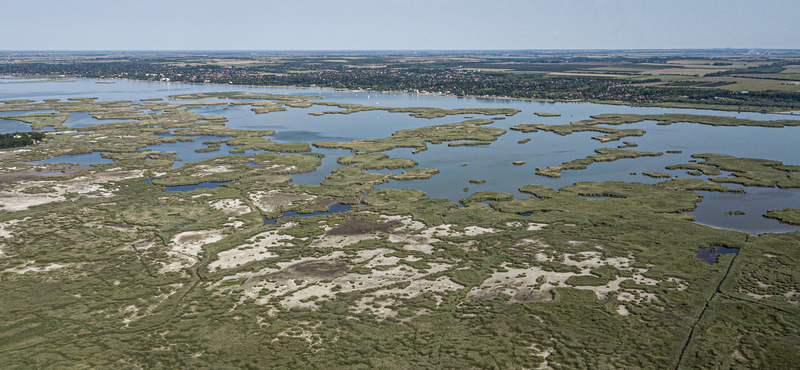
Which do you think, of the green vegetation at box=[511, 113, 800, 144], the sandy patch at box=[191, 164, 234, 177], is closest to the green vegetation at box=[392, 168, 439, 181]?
the sandy patch at box=[191, 164, 234, 177]

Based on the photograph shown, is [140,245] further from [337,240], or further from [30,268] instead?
[337,240]

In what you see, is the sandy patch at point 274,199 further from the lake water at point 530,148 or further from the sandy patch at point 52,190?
the sandy patch at point 52,190

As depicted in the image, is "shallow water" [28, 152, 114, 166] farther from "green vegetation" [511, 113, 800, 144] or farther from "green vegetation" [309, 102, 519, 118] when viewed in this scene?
"green vegetation" [511, 113, 800, 144]

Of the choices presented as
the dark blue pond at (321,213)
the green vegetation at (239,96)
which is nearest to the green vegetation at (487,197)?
the dark blue pond at (321,213)

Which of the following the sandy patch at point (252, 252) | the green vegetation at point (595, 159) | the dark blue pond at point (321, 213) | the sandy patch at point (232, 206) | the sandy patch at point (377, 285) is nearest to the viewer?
the sandy patch at point (377, 285)

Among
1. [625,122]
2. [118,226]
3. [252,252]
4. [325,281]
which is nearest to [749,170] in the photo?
[625,122]

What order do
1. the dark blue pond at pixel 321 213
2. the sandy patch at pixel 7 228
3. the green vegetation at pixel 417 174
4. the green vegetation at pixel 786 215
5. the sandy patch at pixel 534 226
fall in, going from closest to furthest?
the sandy patch at pixel 7 228 → the sandy patch at pixel 534 226 → the green vegetation at pixel 786 215 → the dark blue pond at pixel 321 213 → the green vegetation at pixel 417 174

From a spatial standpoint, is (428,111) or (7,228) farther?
(428,111)

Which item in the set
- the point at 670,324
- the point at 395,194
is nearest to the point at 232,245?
the point at 395,194
